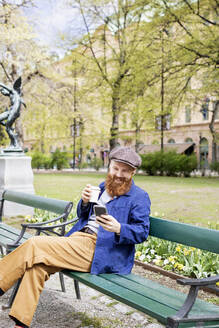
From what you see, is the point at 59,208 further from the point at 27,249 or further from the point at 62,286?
the point at 27,249

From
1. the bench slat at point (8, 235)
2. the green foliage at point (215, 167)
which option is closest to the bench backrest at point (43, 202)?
the bench slat at point (8, 235)

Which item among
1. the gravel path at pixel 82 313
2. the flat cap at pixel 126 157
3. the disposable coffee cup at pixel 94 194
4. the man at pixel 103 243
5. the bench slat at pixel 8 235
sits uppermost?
the flat cap at pixel 126 157

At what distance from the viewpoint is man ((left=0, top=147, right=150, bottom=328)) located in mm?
2873

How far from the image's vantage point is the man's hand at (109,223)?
9.31ft

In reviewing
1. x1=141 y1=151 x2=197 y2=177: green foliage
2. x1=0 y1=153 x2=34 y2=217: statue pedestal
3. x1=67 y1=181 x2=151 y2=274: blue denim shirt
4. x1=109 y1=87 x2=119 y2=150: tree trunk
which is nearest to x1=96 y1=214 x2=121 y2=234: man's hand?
x1=67 y1=181 x2=151 y2=274: blue denim shirt

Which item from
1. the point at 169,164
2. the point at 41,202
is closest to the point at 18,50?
the point at 169,164

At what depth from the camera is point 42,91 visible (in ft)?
77.0

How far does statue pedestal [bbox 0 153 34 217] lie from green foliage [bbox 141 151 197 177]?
15420 millimetres

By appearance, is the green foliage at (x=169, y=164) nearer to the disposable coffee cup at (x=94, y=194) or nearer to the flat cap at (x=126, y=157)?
the flat cap at (x=126, y=157)

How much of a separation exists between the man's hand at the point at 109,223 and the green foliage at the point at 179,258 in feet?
5.61

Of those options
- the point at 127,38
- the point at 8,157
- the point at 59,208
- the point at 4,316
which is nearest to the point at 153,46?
the point at 127,38

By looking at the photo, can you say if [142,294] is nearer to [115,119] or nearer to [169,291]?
[169,291]

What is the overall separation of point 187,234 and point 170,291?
45 cm

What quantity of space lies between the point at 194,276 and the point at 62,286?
1.51 m
